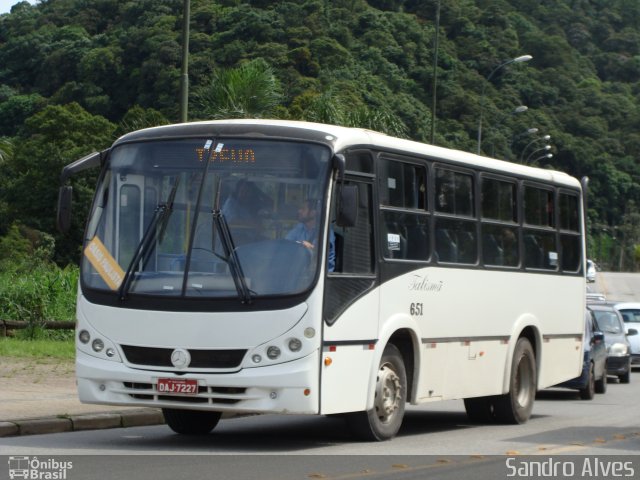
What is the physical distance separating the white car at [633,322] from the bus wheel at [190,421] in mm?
19990

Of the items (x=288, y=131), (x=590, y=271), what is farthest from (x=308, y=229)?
(x=590, y=271)

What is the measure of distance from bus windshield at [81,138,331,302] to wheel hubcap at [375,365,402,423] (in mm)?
1681

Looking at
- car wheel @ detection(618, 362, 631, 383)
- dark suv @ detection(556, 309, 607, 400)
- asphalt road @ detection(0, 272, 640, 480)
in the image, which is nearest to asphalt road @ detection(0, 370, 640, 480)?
asphalt road @ detection(0, 272, 640, 480)

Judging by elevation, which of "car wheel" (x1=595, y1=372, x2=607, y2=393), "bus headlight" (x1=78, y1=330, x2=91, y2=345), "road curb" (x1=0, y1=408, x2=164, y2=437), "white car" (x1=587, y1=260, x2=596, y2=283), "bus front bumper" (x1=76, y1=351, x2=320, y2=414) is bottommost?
"road curb" (x1=0, y1=408, x2=164, y2=437)

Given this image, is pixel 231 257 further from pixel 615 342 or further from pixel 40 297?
pixel 40 297

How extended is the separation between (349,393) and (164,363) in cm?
173

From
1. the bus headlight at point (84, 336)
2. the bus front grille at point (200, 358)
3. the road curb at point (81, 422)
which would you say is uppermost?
the bus headlight at point (84, 336)

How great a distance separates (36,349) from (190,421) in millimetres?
9834

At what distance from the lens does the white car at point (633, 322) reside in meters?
34.2

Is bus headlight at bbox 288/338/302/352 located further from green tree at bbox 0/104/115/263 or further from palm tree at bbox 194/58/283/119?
green tree at bbox 0/104/115/263

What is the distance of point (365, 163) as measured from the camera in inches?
546

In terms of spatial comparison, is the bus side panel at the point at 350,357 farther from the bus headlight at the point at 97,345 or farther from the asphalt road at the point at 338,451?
the bus headlight at the point at 97,345

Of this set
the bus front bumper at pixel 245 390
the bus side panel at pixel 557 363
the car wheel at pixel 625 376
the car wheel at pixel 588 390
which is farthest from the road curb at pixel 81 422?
the car wheel at pixel 625 376

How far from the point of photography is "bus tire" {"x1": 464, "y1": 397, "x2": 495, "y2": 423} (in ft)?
57.7
